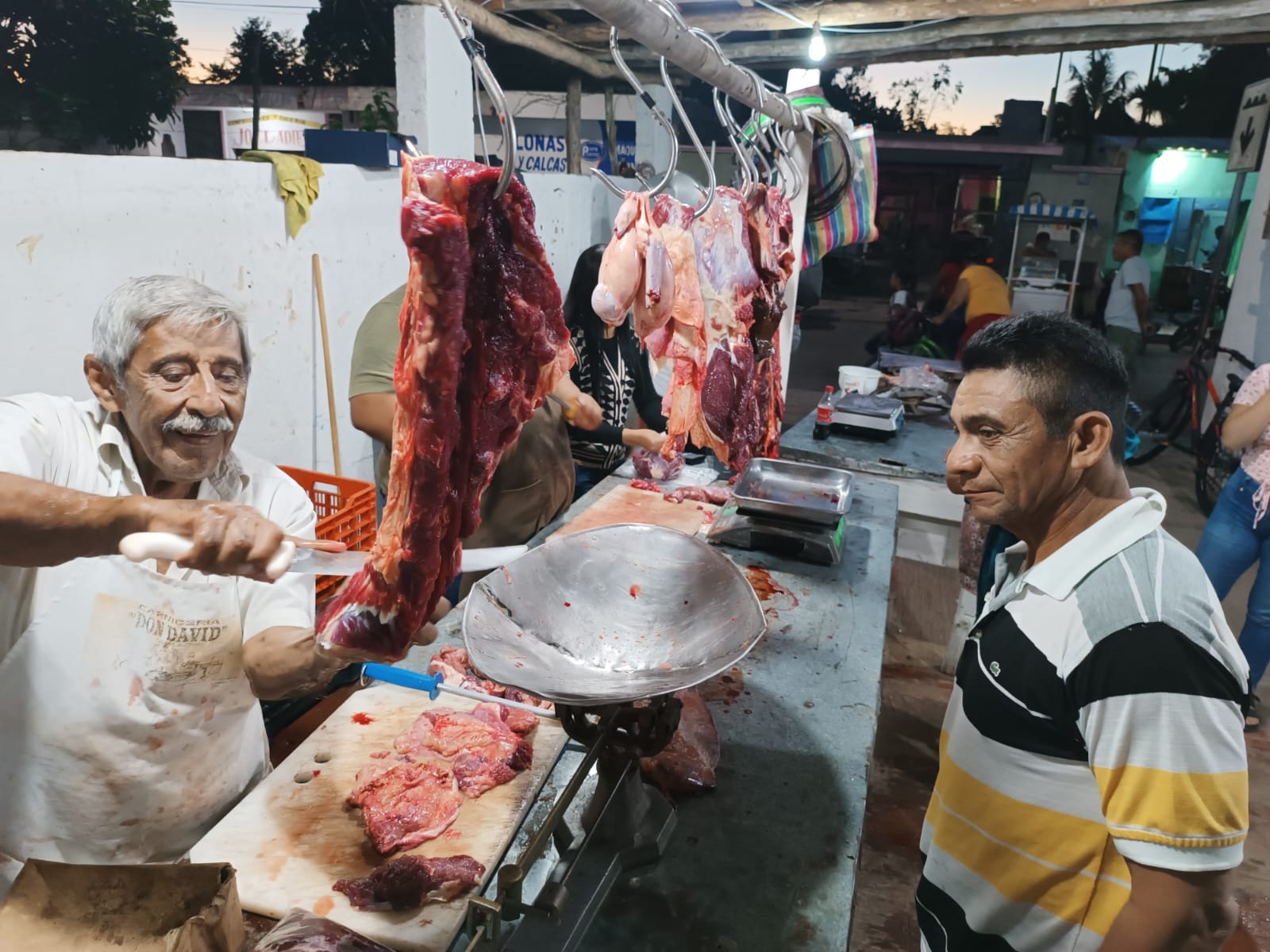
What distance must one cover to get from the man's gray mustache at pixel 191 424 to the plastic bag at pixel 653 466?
9.45 feet

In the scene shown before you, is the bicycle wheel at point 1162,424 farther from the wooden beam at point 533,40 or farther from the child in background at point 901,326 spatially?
the wooden beam at point 533,40

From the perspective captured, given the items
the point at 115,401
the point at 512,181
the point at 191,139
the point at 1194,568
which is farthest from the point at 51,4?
the point at 1194,568

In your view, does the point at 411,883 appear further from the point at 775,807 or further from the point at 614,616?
the point at 775,807

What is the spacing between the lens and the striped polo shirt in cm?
138

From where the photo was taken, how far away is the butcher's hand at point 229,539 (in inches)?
46.3

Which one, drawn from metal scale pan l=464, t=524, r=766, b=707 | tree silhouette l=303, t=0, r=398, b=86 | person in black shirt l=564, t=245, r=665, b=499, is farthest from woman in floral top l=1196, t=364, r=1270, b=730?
tree silhouette l=303, t=0, r=398, b=86

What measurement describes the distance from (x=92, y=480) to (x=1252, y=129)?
12179 millimetres

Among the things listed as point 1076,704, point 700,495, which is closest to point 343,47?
point 700,495

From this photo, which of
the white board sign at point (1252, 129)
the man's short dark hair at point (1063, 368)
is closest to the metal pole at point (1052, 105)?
the white board sign at point (1252, 129)

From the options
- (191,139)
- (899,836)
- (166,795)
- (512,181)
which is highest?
(191,139)

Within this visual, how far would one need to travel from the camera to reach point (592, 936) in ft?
5.88

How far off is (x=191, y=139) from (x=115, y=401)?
1560cm

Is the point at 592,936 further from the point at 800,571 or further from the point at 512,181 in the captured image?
the point at 800,571

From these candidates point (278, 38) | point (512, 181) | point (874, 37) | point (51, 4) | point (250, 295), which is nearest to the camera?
point (512, 181)
